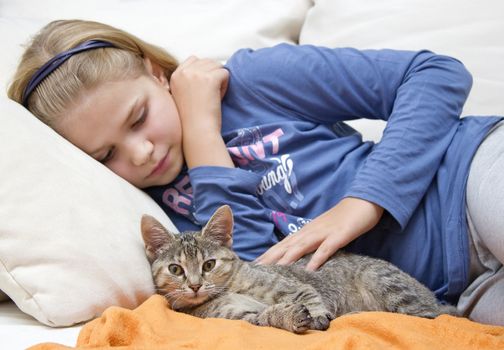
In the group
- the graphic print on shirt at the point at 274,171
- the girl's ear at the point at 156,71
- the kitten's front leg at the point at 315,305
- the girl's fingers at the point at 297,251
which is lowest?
the kitten's front leg at the point at 315,305

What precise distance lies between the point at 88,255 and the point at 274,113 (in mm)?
682

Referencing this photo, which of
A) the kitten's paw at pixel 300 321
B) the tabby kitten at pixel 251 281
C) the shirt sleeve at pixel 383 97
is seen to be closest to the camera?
the kitten's paw at pixel 300 321

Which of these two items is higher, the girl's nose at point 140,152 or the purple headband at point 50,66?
the purple headband at point 50,66

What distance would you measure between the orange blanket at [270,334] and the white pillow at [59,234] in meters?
0.11

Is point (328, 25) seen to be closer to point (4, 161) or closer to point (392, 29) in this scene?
point (392, 29)

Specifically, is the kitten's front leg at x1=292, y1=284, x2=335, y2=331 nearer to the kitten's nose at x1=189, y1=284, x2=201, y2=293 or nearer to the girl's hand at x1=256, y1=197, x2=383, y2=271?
the girl's hand at x1=256, y1=197, x2=383, y2=271

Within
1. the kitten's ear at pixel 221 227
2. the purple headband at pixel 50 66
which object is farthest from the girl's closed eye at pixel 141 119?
the kitten's ear at pixel 221 227

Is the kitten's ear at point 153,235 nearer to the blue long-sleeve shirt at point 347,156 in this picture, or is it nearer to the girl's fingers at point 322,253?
the blue long-sleeve shirt at point 347,156

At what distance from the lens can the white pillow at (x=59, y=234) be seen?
1186 millimetres

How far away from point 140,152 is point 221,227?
0.96ft

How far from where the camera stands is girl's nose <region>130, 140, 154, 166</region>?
5.01 ft

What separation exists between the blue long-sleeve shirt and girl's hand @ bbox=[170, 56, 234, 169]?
0.05 meters

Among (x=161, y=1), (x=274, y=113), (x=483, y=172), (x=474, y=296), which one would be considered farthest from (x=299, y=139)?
(x=161, y=1)

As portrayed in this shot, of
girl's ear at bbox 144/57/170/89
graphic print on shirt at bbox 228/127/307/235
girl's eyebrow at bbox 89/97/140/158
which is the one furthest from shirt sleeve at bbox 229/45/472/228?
girl's eyebrow at bbox 89/97/140/158
